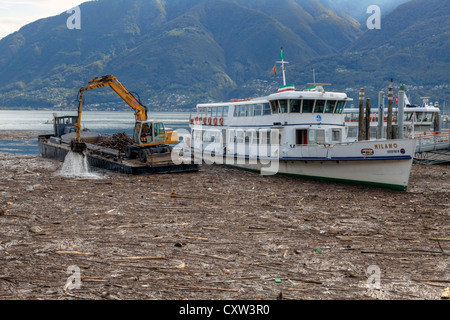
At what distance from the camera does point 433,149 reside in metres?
35.7

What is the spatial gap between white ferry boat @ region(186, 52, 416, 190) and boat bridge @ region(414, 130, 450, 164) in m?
11.0

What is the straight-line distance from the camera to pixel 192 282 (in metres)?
9.31

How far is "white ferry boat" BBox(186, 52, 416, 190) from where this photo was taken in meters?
22.0

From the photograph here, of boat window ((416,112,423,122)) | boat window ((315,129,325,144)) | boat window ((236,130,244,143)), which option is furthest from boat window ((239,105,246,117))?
boat window ((416,112,423,122))

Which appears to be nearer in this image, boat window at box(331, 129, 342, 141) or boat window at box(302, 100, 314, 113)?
boat window at box(302, 100, 314, 113)

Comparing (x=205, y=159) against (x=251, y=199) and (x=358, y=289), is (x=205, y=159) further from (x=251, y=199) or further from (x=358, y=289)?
(x=358, y=289)

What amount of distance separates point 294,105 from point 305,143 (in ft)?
7.34

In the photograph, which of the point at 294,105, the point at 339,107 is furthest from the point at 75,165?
the point at 339,107

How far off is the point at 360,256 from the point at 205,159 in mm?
24010

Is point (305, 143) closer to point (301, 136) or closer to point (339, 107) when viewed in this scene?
point (301, 136)

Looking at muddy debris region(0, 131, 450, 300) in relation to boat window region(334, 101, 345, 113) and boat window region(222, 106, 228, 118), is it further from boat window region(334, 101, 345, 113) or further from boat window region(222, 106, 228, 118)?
boat window region(222, 106, 228, 118)

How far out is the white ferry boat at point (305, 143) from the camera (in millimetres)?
22047

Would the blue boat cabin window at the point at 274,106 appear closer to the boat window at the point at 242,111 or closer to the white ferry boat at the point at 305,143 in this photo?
the white ferry boat at the point at 305,143
